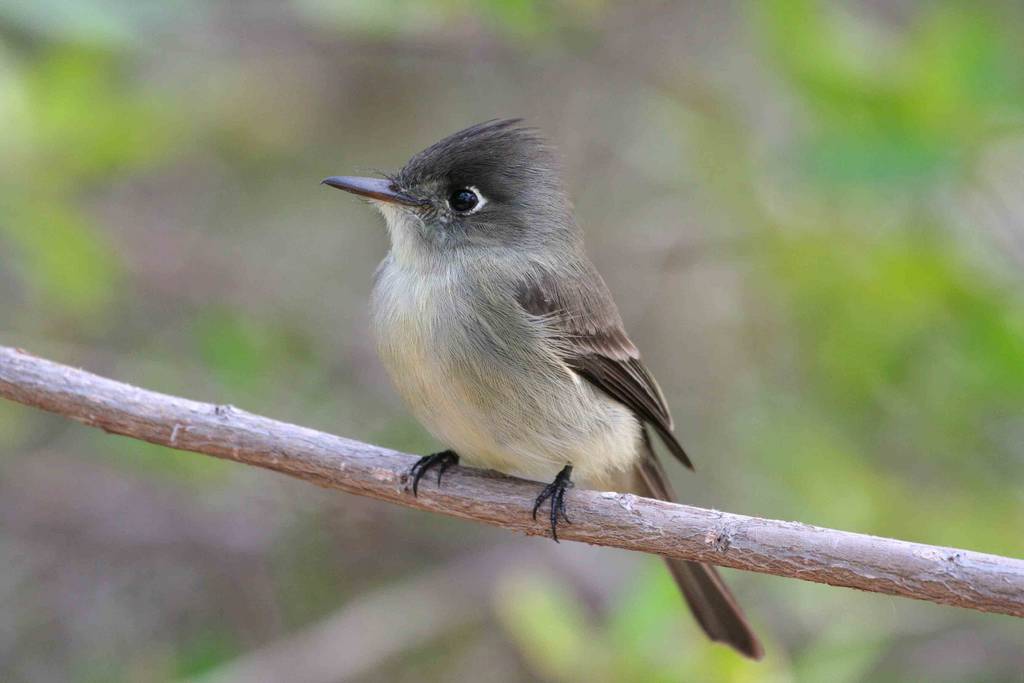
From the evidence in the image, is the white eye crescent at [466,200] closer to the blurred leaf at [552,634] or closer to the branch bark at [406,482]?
the branch bark at [406,482]

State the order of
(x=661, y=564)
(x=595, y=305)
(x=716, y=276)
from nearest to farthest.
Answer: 1. (x=595, y=305)
2. (x=661, y=564)
3. (x=716, y=276)

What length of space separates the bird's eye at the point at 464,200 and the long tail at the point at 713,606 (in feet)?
3.24

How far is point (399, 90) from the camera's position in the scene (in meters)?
7.07

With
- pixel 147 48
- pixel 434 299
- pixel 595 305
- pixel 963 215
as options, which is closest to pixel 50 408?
pixel 434 299

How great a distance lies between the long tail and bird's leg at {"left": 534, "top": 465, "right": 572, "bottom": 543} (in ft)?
2.42

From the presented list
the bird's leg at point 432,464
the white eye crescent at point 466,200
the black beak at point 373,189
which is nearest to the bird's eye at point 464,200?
the white eye crescent at point 466,200

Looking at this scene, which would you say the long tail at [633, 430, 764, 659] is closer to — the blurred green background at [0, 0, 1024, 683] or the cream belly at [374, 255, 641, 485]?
the blurred green background at [0, 0, 1024, 683]

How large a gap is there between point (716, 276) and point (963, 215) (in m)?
1.59

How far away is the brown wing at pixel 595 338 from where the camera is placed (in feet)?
13.2

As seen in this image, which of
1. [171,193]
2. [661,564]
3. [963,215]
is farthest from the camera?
[171,193]

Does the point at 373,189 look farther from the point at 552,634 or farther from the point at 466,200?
the point at 552,634

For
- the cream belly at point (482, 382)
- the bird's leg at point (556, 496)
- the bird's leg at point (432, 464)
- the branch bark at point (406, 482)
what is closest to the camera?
the branch bark at point (406, 482)

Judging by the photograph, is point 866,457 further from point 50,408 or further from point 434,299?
point 50,408

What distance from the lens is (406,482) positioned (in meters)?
3.58
